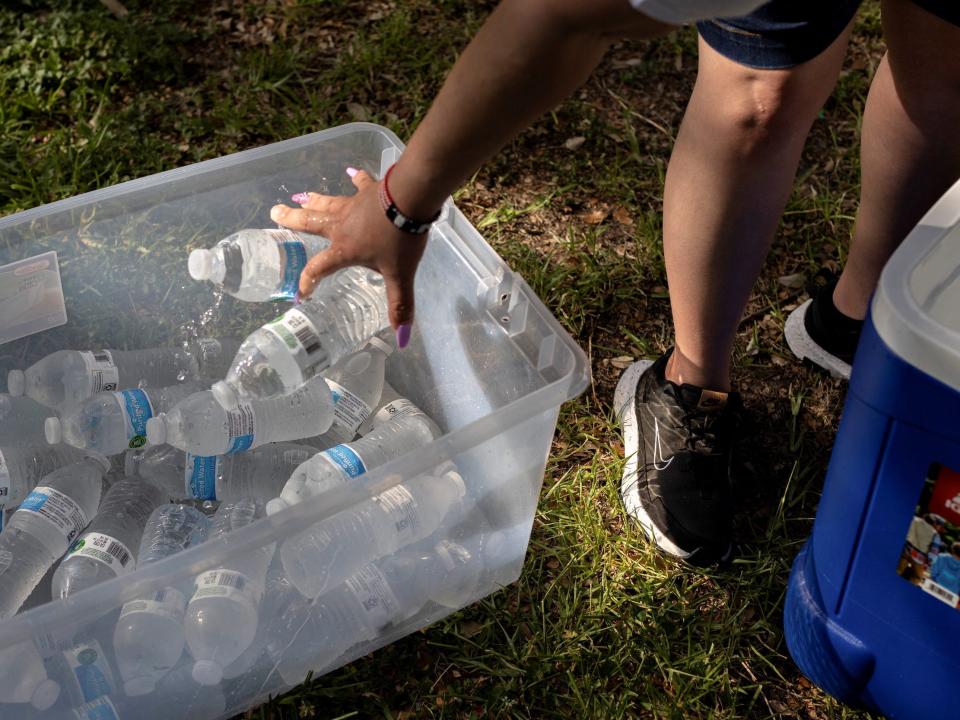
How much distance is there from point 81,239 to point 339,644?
86cm

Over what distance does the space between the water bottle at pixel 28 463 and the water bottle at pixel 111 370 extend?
3.5 inches

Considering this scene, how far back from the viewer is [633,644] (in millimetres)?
1713

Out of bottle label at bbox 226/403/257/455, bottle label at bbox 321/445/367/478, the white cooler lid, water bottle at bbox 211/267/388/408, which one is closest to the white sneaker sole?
the white cooler lid

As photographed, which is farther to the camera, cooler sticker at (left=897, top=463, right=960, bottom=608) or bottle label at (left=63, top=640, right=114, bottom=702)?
bottle label at (left=63, top=640, right=114, bottom=702)

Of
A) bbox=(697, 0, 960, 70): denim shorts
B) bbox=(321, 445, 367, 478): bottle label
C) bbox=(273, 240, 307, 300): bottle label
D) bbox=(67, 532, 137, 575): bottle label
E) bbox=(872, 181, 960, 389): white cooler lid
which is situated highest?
bbox=(697, 0, 960, 70): denim shorts

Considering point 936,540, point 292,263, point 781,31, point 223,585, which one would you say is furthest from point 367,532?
A: point 781,31

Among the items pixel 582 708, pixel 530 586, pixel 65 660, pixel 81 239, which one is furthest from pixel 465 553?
pixel 81 239

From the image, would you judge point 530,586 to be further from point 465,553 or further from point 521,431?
point 521,431

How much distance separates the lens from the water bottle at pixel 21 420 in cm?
176

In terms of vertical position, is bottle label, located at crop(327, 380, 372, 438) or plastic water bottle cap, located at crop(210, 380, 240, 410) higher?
plastic water bottle cap, located at crop(210, 380, 240, 410)

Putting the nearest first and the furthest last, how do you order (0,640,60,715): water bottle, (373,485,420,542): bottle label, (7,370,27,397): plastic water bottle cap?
(0,640,60,715): water bottle, (373,485,420,542): bottle label, (7,370,27,397): plastic water bottle cap

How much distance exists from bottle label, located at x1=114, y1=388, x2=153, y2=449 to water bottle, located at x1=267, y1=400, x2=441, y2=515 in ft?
0.85

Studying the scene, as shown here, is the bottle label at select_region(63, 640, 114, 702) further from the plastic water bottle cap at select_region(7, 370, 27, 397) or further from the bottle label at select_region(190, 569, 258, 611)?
the plastic water bottle cap at select_region(7, 370, 27, 397)

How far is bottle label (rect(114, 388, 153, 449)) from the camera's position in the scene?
167 centimetres
